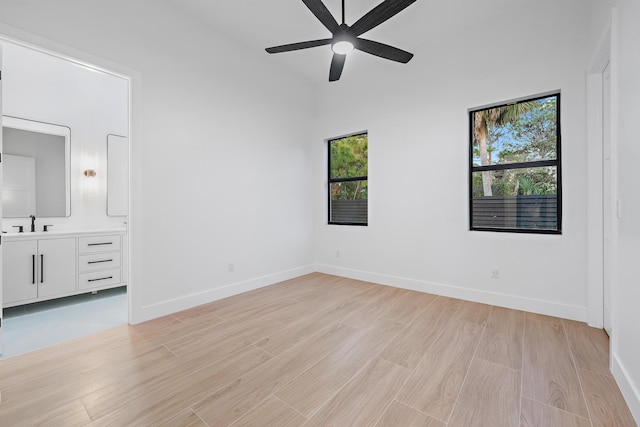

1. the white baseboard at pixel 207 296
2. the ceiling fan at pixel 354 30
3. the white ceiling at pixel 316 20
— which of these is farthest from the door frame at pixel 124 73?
the ceiling fan at pixel 354 30

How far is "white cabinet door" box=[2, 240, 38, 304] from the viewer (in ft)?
9.53

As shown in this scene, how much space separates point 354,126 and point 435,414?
144 inches

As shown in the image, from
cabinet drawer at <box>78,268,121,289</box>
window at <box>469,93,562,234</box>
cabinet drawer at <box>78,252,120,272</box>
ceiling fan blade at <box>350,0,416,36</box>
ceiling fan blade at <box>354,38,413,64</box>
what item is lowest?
cabinet drawer at <box>78,268,121,289</box>

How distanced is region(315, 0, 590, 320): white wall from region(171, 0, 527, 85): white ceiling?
2.8 inches

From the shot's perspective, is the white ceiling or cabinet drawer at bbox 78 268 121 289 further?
cabinet drawer at bbox 78 268 121 289

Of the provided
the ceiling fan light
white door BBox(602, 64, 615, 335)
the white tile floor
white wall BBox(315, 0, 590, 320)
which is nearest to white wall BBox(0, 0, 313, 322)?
the white tile floor

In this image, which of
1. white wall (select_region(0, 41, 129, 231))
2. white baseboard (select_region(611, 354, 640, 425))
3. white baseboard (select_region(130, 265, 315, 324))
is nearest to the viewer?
white baseboard (select_region(611, 354, 640, 425))

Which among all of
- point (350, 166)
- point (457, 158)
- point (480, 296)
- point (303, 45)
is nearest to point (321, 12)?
point (303, 45)

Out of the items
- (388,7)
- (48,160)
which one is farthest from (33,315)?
(388,7)

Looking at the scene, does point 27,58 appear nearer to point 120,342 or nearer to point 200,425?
point 120,342

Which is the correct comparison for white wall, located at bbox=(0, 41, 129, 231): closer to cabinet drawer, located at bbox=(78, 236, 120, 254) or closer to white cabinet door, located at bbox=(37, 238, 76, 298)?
cabinet drawer, located at bbox=(78, 236, 120, 254)

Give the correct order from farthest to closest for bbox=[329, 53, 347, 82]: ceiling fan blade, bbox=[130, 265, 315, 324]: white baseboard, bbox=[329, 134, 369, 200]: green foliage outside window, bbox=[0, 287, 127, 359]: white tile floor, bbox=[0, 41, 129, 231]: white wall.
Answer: bbox=[329, 134, 369, 200]: green foliage outside window < bbox=[0, 41, 129, 231]: white wall < bbox=[130, 265, 315, 324]: white baseboard < bbox=[329, 53, 347, 82]: ceiling fan blade < bbox=[0, 287, 127, 359]: white tile floor

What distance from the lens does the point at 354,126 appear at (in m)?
4.24

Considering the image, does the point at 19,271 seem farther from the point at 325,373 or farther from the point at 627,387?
the point at 627,387
